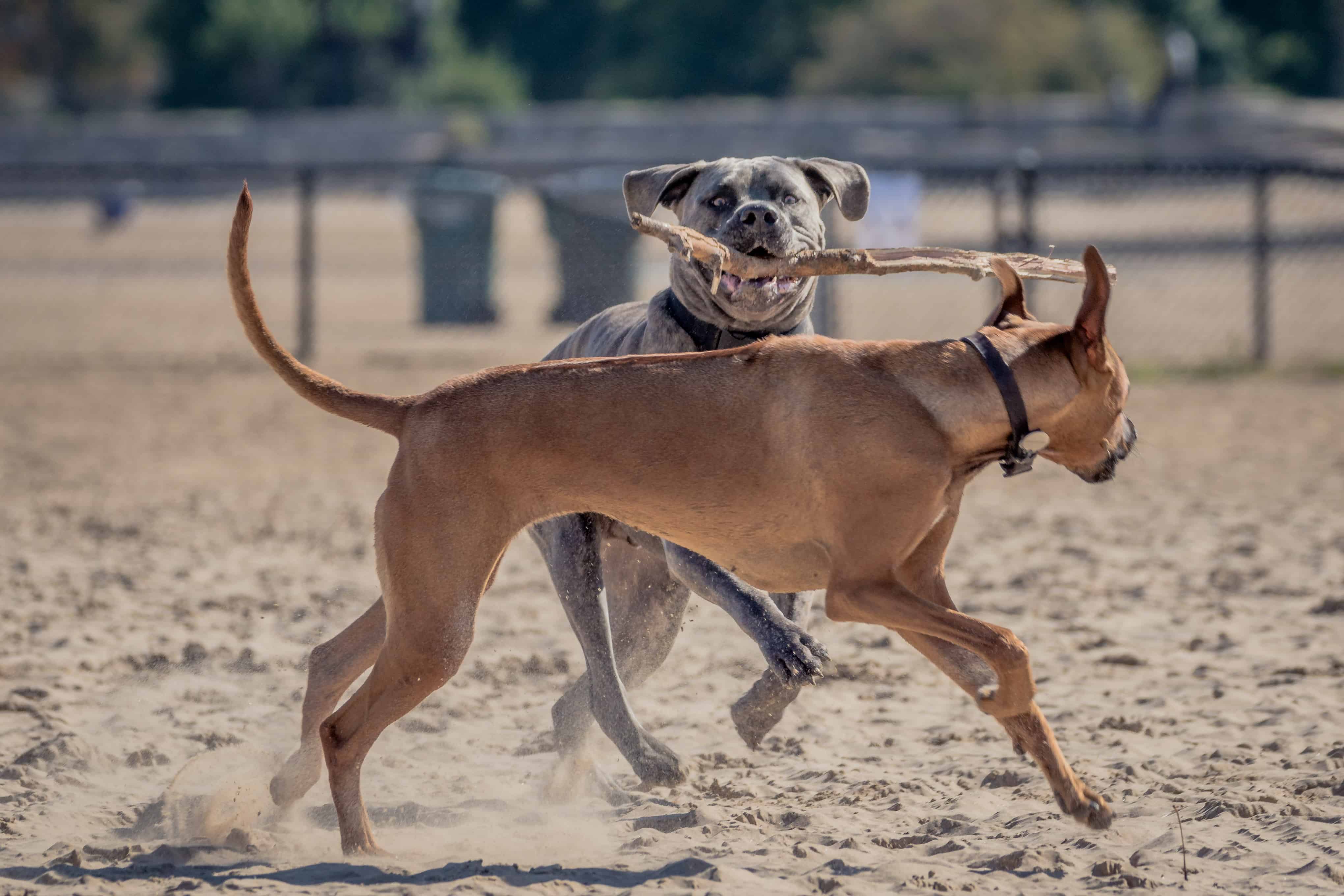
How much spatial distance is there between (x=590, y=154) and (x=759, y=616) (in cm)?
2875

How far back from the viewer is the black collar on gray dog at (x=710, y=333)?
15.2ft

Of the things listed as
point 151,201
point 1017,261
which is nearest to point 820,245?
point 1017,261

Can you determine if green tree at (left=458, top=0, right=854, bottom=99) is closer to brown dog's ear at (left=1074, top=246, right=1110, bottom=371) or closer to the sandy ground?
the sandy ground

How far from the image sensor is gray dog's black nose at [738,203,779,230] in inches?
185

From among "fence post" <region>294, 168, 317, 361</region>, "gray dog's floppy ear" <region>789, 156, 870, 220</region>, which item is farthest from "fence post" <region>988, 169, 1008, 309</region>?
"gray dog's floppy ear" <region>789, 156, 870, 220</region>

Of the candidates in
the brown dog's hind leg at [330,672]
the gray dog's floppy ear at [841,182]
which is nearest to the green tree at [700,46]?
the gray dog's floppy ear at [841,182]

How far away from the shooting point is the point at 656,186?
5.21 metres

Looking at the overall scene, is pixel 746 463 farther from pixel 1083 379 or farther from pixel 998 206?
pixel 998 206

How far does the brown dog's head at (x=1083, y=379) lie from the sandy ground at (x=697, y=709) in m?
0.96

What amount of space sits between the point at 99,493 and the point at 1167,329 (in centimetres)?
1087

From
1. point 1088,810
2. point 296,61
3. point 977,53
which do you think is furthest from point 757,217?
point 296,61

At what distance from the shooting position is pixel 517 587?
6.80 meters

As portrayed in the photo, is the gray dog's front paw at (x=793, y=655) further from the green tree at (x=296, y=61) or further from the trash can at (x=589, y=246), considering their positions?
the green tree at (x=296, y=61)

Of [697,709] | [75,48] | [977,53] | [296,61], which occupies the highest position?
[75,48]
